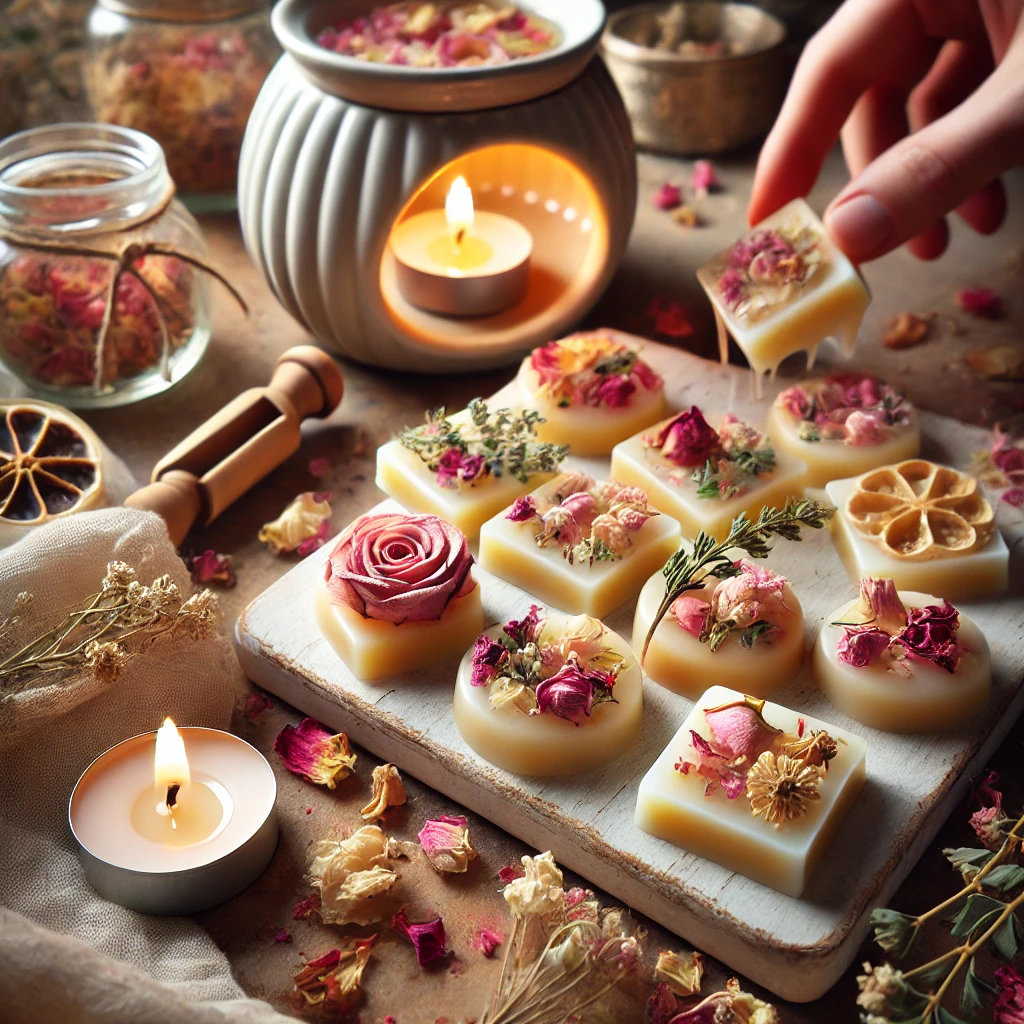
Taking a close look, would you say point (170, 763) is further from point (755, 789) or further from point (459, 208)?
point (459, 208)

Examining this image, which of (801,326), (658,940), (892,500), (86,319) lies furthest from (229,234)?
(658,940)

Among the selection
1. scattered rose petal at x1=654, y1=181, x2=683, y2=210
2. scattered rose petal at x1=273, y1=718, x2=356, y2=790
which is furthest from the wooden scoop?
scattered rose petal at x1=654, y1=181, x2=683, y2=210

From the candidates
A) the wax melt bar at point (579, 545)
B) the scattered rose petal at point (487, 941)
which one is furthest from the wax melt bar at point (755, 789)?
the wax melt bar at point (579, 545)

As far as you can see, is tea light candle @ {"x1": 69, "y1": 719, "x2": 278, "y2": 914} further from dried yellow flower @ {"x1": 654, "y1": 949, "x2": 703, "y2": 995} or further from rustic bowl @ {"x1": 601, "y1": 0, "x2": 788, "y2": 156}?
rustic bowl @ {"x1": 601, "y1": 0, "x2": 788, "y2": 156}

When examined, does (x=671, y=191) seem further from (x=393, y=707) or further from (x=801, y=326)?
(x=393, y=707)

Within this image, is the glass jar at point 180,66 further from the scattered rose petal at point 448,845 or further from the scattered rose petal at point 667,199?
the scattered rose petal at point 448,845

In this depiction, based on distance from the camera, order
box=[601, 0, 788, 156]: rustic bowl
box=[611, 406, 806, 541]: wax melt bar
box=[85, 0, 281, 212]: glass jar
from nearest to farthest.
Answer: box=[611, 406, 806, 541]: wax melt bar, box=[85, 0, 281, 212]: glass jar, box=[601, 0, 788, 156]: rustic bowl
